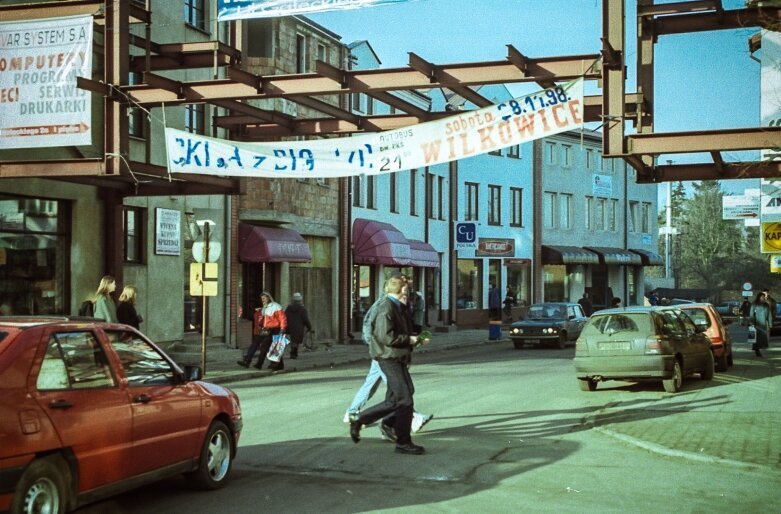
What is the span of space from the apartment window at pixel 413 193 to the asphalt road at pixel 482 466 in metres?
25.8

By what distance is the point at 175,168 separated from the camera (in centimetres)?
1639

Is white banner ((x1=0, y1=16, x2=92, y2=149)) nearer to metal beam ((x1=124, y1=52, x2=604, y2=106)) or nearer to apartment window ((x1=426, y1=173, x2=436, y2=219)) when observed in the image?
metal beam ((x1=124, y1=52, x2=604, y2=106))

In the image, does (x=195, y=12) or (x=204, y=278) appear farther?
(x=195, y=12)

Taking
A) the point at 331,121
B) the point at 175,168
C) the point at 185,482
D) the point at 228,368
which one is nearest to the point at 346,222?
the point at 228,368

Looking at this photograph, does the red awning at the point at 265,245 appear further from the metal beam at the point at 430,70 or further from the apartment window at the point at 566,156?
the apartment window at the point at 566,156

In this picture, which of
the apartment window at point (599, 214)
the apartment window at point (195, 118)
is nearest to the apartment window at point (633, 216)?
the apartment window at point (599, 214)

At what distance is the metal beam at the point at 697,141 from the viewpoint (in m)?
13.1

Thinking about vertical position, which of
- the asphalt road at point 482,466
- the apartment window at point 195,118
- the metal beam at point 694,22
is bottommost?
the asphalt road at point 482,466

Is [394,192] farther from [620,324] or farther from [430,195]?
[620,324]

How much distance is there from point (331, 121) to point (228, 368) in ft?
20.7

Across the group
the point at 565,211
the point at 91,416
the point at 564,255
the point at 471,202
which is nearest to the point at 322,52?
the point at 471,202

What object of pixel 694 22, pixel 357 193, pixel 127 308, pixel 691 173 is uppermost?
pixel 694 22

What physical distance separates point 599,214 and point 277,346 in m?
41.5

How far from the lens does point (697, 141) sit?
13.3m
